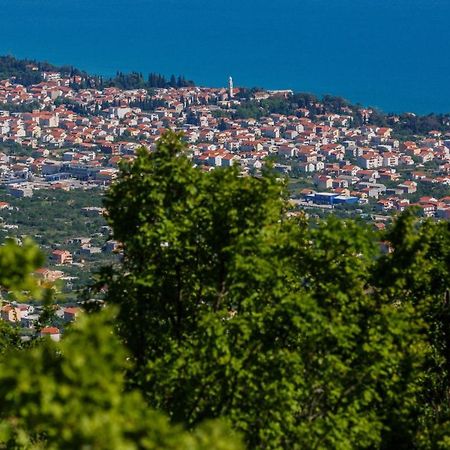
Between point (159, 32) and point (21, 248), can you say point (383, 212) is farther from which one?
point (159, 32)

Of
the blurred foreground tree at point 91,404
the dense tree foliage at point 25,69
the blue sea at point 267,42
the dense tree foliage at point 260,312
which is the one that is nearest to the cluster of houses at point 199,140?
the dense tree foliage at point 25,69

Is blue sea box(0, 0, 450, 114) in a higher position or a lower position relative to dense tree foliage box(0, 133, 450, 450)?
higher

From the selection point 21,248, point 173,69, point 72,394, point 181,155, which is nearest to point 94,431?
point 72,394

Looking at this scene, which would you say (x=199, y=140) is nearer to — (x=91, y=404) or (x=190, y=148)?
(x=190, y=148)

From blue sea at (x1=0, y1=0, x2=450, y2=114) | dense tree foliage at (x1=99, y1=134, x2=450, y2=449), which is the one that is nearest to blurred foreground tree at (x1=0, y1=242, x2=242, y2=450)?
dense tree foliage at (x1=99, y1=134, x2=450, y2=449)

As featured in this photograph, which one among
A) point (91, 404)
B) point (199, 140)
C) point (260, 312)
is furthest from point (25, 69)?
point (91, 404)

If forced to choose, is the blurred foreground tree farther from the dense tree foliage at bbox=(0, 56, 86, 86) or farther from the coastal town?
the dense tree foliage at bbox=(0, 56, 86, 86)

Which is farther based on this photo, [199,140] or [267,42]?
[267,42]
